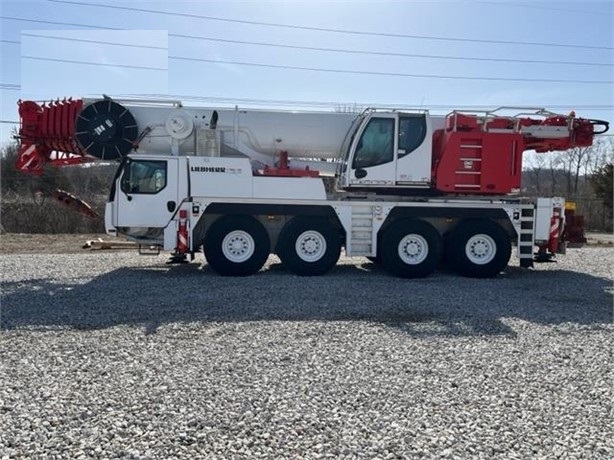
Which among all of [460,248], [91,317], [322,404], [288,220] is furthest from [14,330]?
[460,248]

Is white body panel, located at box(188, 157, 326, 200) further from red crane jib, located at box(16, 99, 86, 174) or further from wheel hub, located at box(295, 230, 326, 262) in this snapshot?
red crane jib, located at box(16, 99, 86, 174)

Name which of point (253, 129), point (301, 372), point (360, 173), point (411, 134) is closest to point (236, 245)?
point (253, 129)

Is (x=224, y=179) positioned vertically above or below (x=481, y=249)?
above

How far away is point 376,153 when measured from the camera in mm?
11500

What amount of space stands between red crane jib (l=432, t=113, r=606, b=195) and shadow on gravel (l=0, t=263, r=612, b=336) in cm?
200

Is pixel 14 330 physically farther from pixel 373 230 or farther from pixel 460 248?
pixel 460 248

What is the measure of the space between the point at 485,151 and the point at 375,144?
2.30 metres

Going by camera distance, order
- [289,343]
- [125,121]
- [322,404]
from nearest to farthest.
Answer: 1. [322,404]
2. [289,343]
3. [125,121]

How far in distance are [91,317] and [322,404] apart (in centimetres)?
434

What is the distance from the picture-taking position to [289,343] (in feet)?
20.9

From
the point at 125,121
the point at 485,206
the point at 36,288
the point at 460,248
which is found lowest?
the point at 36,288

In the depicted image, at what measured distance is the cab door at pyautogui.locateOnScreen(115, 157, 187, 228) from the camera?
11.2 m

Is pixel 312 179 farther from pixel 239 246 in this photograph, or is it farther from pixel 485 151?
pixel 485 151

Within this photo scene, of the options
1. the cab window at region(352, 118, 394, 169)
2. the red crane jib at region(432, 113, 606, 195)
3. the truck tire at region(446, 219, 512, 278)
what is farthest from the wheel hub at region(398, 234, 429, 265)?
the cab window at region(352, 118, 394, 169)
